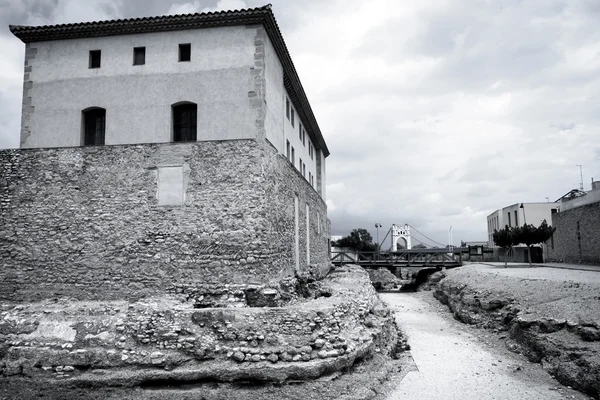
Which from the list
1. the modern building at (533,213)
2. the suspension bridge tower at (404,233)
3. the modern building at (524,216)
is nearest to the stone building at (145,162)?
the modern building at (524,216)

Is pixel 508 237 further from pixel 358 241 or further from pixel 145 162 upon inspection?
pixel 358 241

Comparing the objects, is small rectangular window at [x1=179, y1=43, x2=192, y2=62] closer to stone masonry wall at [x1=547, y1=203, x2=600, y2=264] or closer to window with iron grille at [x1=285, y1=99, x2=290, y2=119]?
window with iron grille at [x1=285, y1=99, x2=290, y2=119]

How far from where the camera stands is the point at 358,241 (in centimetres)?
6612

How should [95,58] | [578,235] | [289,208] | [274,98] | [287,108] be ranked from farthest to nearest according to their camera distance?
[578,235] → [287,108] → [289,208] → [274,98] → [95,58]

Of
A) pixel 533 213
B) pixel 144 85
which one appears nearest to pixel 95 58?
pixel 144 85

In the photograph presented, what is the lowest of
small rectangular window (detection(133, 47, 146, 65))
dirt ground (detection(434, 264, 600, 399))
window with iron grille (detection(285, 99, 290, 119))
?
dirt ground (detection(434, 264, 600, 399))

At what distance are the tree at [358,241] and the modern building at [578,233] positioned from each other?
105 ft

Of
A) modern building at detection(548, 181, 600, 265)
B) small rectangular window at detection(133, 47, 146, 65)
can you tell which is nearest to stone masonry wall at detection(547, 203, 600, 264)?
modern building at detection(548, 181, 600, 265)

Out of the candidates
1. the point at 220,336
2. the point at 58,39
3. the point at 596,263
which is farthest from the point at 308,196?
the point at 596,263

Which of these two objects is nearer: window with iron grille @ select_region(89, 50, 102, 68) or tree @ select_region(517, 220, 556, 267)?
window with iron grille @ select_region(89, 50, 102, 68)

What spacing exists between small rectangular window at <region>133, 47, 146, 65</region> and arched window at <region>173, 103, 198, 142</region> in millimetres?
1912

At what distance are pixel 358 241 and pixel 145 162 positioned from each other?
5493 cm

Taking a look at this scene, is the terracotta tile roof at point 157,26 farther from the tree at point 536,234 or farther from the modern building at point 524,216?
the modern building at point 524,216

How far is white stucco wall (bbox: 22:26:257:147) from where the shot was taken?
534 inches
